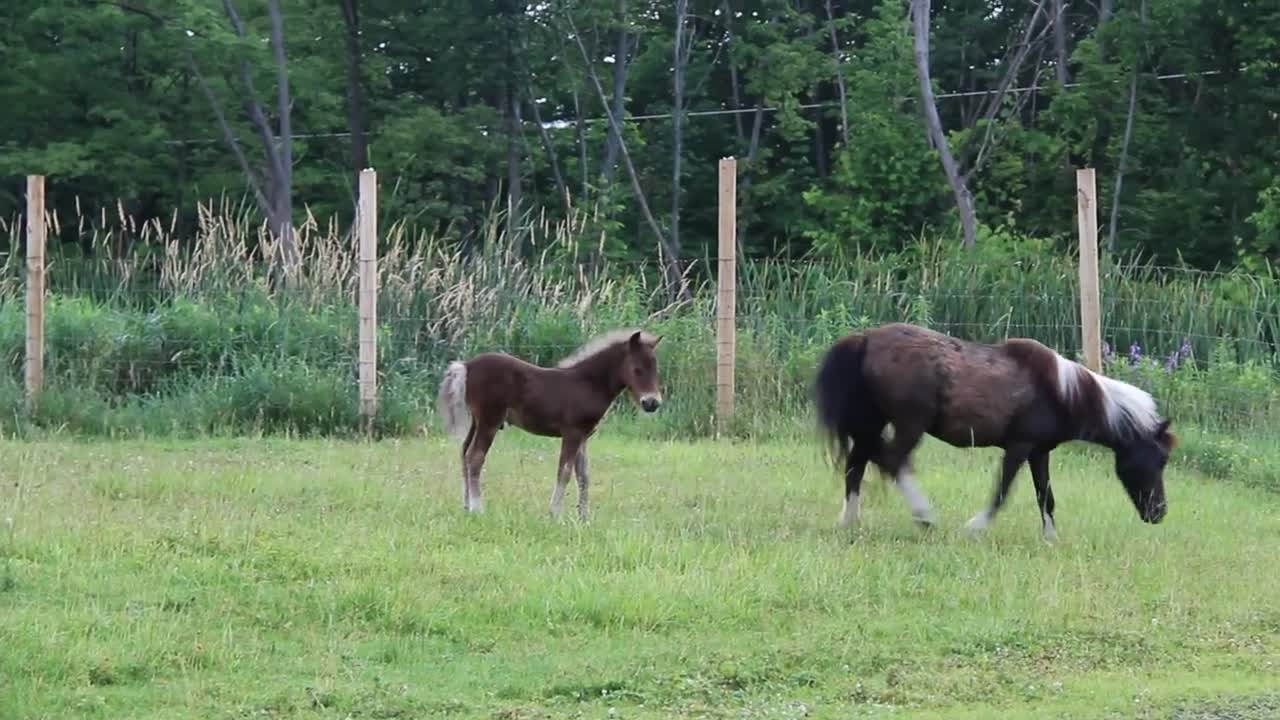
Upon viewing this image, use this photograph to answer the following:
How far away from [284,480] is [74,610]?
13.8ft

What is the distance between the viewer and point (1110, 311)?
53.9ft

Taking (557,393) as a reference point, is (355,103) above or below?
above

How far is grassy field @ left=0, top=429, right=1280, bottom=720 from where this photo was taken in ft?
22.3

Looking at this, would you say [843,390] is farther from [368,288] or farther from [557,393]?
[368,288]

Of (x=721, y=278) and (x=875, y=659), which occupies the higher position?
(x=721, y=278)

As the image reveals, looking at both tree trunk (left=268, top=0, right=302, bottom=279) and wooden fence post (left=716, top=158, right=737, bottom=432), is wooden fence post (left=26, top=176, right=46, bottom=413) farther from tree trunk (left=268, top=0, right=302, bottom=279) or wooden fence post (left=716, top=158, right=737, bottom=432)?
tree trunk (left=268, top=0, right=302, bottom=279)

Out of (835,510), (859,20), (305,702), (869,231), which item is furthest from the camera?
(859,20)

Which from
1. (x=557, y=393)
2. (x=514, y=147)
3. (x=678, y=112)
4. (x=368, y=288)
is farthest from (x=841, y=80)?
(x=557, y=393)

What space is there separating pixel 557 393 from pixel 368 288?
5373 millimetres

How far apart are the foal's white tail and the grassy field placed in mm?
509

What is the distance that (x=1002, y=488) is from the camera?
10.4 m

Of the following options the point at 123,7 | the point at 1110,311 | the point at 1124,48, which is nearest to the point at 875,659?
the point at 1110,311

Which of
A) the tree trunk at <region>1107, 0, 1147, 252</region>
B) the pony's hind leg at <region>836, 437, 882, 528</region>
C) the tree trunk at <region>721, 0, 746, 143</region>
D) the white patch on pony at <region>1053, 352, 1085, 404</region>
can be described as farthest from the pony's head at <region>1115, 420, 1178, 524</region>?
the tree trunk at <region>721, 0, 746, 143</region>

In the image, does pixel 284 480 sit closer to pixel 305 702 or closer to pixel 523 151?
pixel 305 702
